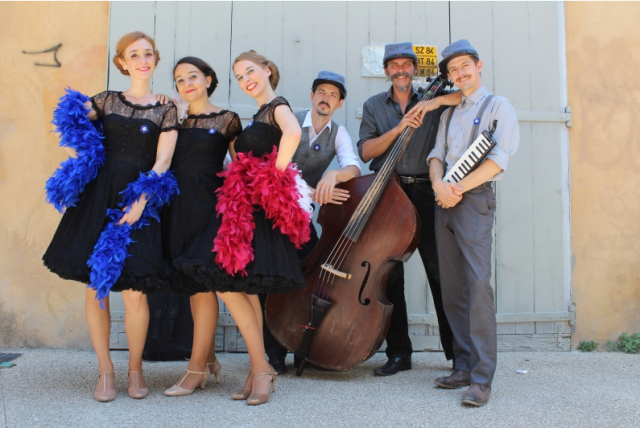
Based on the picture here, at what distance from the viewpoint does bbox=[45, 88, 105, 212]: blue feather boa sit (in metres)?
2.59

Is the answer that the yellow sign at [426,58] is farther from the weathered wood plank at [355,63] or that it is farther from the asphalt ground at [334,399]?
the asphalt ground at [334,399]

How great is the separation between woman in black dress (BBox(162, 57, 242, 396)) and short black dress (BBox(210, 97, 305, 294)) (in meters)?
0.11

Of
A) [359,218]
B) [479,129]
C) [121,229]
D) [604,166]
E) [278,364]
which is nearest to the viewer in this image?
[121,229]

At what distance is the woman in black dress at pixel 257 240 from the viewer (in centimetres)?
250

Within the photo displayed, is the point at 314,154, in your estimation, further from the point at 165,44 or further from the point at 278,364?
the point at 165,44

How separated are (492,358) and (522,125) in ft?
6.42

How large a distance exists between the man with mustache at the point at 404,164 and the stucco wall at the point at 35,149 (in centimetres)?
199

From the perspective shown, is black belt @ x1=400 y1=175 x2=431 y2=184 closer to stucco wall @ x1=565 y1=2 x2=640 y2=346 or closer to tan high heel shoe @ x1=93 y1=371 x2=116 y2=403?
stucco wall @ x1=565 y1=2 x2=640 y2=346

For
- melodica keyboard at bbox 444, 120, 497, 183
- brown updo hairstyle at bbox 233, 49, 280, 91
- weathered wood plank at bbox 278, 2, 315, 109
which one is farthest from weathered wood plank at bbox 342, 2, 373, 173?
melodica keyboard at bbox 444, 120, 497, 183

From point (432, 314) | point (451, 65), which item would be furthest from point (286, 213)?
point (432, 314)

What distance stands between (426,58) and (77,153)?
2.45 m

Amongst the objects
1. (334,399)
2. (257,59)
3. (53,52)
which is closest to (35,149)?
(53,52)

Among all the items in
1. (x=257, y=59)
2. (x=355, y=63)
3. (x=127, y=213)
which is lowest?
(x=127, y=213)

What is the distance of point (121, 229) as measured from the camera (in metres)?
2.54
